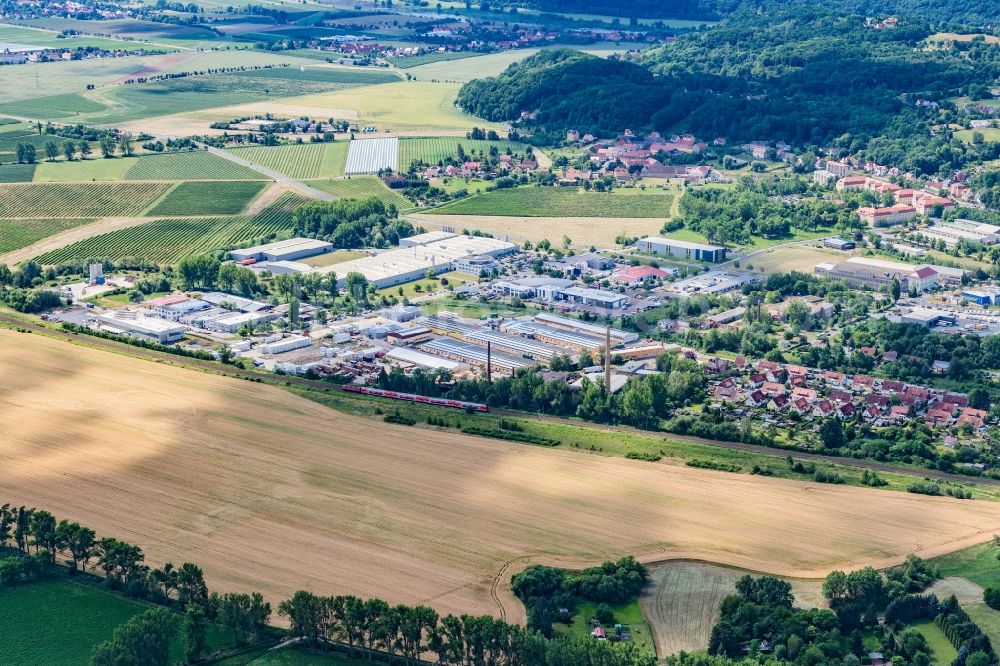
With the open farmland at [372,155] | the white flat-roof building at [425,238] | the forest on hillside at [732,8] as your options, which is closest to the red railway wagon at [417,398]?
the white flat-roof building at [425,238]

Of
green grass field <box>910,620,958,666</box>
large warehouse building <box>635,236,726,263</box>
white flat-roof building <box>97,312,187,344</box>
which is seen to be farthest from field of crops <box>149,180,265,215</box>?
green grass field <box>910,620,958,666</box>

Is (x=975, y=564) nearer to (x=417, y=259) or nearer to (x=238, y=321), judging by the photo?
(x=238, y=321)

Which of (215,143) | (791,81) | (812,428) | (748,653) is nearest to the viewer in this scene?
(748,653)

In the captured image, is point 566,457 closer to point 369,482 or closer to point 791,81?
point 369,482

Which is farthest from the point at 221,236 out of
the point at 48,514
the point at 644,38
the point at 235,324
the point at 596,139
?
the point at 644,38

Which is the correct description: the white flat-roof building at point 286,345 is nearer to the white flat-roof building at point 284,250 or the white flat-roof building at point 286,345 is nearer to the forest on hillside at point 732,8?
the white flat-roof building at point 284,250

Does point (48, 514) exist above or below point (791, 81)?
below

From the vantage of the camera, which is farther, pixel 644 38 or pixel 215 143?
pixel 644 38

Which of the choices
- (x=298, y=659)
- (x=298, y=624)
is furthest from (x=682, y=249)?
(x=298, y=659)

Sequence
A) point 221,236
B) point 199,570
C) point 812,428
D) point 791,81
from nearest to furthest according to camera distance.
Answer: point 199,570, point 812,428, point 221,236, point 791,81
